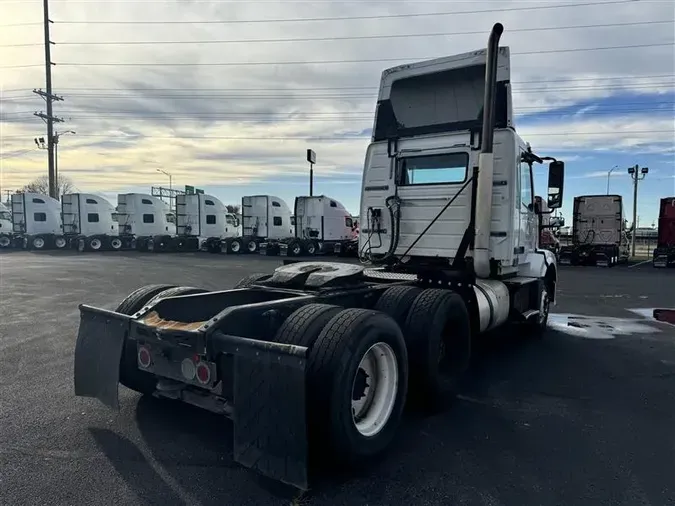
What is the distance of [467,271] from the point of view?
5781mm

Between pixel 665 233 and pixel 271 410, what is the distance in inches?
1050

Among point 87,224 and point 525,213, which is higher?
point 525,213

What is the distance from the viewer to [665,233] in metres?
23.4

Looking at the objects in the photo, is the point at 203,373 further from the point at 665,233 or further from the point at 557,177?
the point at 665,233

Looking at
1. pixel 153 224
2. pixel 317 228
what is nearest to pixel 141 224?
pixel 153 224

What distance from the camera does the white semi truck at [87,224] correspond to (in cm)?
3241

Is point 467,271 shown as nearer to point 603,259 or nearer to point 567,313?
point 567,313

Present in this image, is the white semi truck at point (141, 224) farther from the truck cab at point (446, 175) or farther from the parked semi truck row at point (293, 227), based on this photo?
the truck cab at point (446, 175)

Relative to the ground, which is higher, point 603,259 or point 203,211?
point 203,211

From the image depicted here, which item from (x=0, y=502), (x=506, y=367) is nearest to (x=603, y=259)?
(x=506, y=367)

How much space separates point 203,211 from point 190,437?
98.6ft

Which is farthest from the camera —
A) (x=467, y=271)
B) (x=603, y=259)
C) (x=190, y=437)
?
(x=603, y=259)

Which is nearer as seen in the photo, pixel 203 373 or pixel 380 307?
pixel 203 373

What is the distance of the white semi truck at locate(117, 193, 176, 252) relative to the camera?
106 feet
